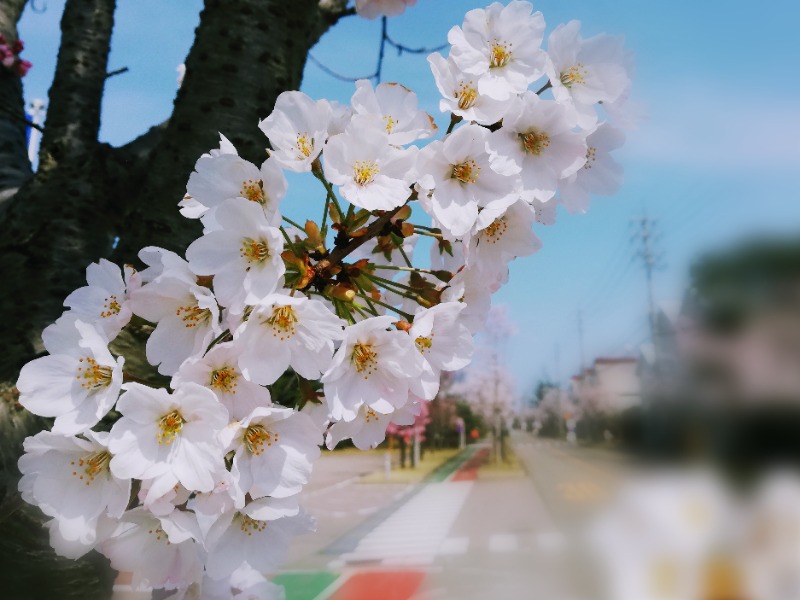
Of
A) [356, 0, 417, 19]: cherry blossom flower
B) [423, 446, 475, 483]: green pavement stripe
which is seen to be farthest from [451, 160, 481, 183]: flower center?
[423, 446, 475, 483]: green pavement stripe

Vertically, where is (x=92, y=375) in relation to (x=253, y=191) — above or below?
below

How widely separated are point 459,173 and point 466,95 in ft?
0.30

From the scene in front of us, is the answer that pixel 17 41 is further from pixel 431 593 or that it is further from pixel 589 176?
pixel 431 593

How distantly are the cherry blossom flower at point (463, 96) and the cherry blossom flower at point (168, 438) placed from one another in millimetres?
392

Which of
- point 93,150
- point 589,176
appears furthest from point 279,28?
point 589,176

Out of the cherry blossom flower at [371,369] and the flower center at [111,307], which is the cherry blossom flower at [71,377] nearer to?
the flower center at [111,307]

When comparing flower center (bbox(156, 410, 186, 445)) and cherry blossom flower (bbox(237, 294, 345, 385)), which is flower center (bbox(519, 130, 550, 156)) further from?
flower center (bbox(156, 410, 186, 445))

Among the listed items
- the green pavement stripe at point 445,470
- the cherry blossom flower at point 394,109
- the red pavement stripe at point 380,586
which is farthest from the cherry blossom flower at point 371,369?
the green pavement stripe at point 445,470

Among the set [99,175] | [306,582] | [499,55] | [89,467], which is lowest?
[306,582]

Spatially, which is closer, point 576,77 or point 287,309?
point 287,309

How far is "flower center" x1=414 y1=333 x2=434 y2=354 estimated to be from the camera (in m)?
0.77

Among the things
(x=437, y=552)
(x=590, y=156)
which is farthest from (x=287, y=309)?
(x=437, y=552)

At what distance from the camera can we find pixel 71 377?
0.73 metres

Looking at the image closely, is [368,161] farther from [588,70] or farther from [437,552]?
[437,552]
